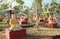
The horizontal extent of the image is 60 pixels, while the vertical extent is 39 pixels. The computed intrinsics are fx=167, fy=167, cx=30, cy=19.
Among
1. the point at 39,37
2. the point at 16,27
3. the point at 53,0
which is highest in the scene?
the point at 53,0

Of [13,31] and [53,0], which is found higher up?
Answer: [53,0]

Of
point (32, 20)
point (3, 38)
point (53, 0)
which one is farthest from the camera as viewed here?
point (53, 0)

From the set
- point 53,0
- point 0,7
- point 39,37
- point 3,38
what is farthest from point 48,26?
point 53,0

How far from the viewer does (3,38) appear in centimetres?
1105

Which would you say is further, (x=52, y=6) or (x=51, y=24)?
(x=52, y=6)

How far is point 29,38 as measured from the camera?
35.7 ft

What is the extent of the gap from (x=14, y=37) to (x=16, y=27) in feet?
2.53

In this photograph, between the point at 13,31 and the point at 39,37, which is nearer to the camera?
the point at 13,31

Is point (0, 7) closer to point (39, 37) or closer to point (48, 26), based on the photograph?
point (48, 26)

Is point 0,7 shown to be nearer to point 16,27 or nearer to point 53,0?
point 53,0

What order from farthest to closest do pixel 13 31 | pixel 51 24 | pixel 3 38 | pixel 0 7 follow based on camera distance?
pixel 0 7 < pixel 51 24 < pixel 3 38 < pixel 13 31

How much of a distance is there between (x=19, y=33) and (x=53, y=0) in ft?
83.8

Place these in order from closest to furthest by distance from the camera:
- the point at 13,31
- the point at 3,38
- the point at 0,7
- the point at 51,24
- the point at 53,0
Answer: the point at 13,31
the point at 3,38
the point at 51,24
the point at 0,7
the point at 53,0

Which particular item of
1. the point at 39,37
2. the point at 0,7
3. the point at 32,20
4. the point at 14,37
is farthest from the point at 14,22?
the point at 0,7
